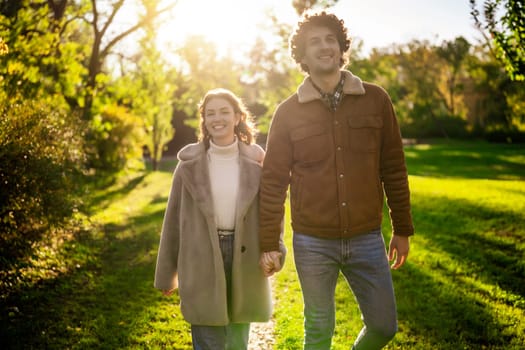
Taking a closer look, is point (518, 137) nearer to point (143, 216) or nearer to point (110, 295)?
point (143, 216)

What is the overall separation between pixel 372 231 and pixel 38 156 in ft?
16.7

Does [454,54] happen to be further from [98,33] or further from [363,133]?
[363,133]

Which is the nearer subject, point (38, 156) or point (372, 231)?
point (372, 231)

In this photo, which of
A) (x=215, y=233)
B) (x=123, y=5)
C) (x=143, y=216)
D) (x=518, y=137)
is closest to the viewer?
(x=215, y=233)

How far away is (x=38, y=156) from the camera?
654cm

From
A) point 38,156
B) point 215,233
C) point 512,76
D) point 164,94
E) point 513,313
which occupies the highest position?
point 164,94

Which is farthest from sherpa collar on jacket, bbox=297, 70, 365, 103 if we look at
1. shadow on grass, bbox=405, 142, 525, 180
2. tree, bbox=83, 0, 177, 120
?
shadow on grass, bbox=405, 142, 525, 180

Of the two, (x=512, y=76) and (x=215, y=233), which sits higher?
(x=512, y=76)

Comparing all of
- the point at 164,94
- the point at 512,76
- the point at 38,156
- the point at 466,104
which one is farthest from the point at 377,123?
the point at 466,104

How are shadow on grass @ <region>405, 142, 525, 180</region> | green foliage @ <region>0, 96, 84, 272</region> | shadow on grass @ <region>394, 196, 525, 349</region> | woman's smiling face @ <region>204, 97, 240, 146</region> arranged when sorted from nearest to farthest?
woman's smiling face @ <region>204, 97, 240, 146</region>, shadow on grass @ <region>394, 196, 525, 349</region>, green foliage @ <region>0, 96, 84, 272</region>, shadow on grass @ <region>405, 142, 525, 180</region>

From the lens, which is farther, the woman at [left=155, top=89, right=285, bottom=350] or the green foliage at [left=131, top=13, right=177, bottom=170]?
the green foliage at [left=131, top=13, right=177, bottom=170]

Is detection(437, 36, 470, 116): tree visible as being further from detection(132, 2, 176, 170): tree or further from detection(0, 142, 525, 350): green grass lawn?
detection(0, 142, 525, 350): green grass lawn

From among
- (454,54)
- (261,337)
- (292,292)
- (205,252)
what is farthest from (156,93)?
(454,54)

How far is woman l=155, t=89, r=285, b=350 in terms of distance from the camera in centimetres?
343
